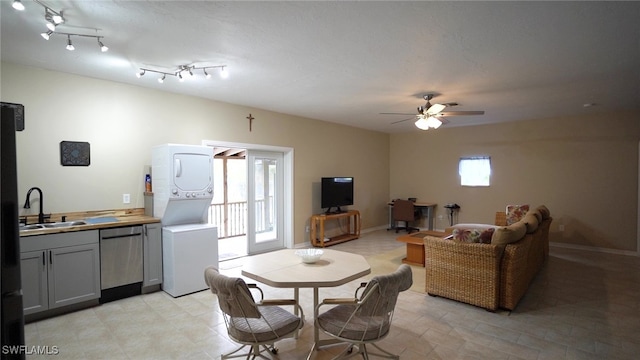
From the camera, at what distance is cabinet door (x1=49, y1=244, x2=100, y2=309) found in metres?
3.04

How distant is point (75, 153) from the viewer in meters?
3.55

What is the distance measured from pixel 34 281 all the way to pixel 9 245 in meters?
2.58

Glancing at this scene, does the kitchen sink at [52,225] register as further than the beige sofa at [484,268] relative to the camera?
No

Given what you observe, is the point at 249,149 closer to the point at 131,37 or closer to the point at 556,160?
the point at 131,37

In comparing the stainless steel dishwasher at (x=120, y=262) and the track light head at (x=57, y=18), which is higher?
the track light head at (x=57, y=18)

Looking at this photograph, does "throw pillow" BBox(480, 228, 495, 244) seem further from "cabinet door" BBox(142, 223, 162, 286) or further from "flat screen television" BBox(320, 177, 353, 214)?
"cabinet door" BBox(142, 223, 162, 286)

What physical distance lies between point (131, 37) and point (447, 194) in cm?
704

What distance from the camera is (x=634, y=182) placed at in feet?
17.6

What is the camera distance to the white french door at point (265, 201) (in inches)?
217

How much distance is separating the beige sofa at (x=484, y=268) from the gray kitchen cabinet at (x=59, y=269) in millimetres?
3768

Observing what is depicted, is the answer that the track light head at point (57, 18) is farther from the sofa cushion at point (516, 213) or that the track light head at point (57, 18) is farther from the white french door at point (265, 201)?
the sofa cushion at point (516, 213)

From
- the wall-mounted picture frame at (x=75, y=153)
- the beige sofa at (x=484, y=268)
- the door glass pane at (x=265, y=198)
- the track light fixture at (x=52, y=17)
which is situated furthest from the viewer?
the door glass pane at (x=265, y=198)

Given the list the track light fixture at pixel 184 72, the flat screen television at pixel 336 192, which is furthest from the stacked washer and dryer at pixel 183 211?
the flat screen television at pixel 336 192

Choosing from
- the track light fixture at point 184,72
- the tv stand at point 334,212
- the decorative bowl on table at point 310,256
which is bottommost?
the tv stand at point 334,212
